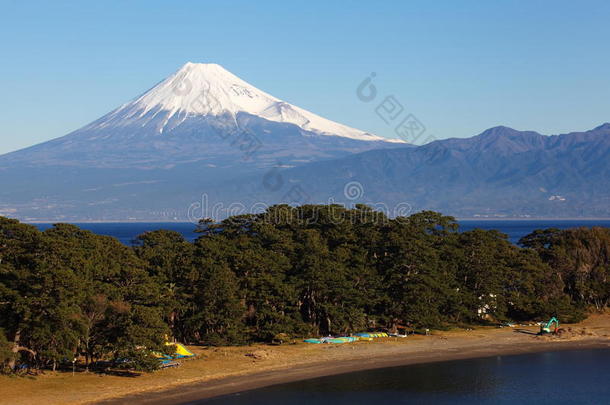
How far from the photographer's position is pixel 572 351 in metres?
52.3

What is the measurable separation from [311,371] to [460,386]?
27.3ft

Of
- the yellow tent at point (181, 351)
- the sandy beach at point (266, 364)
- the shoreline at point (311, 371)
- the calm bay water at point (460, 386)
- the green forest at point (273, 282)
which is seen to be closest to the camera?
the sandy beach at point (266, 364)

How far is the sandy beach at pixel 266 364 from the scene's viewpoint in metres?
37.0

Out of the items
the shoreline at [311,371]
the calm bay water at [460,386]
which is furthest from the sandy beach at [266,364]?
the calm bay water at [460,386]

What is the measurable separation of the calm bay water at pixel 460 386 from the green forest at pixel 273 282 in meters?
6.85

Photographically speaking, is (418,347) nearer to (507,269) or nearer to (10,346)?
(507,269)

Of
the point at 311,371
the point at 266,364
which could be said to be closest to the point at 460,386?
the point at 311,371

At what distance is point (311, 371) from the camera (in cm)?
4409

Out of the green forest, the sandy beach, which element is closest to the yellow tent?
the sandy beach

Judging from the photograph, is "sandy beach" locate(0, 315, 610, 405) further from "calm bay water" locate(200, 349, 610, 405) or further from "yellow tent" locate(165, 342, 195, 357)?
"calm bay water" locate(200, 349, 610, 405)

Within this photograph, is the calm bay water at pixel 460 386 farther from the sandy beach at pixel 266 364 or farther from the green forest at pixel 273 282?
the green forest at pixel 273 282

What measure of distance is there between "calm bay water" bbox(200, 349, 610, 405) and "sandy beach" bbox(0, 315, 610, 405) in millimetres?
1190

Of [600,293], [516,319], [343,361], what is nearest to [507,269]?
[516,319]

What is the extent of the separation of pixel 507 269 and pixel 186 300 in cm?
2728
